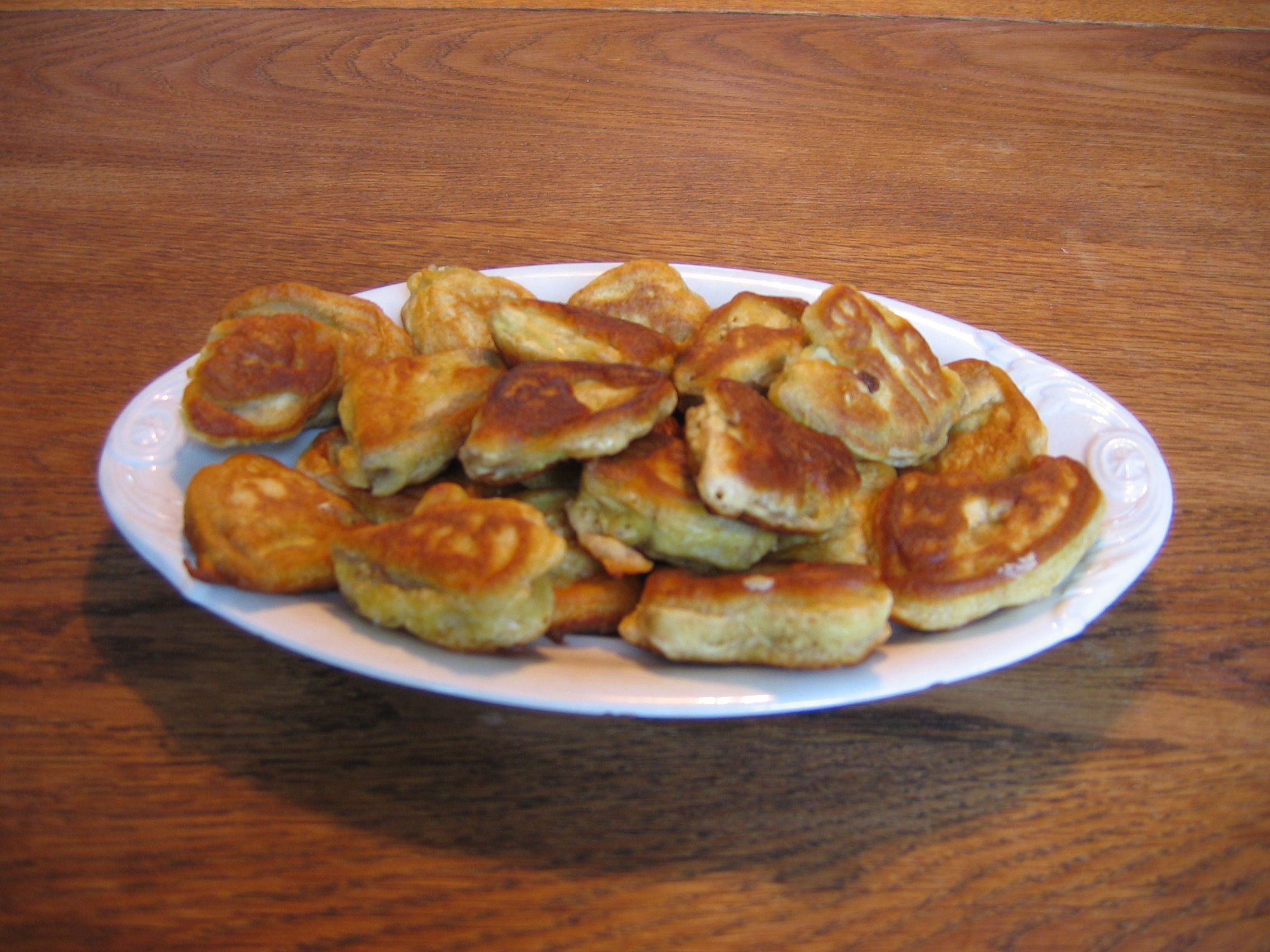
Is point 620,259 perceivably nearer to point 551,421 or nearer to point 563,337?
point 563,337

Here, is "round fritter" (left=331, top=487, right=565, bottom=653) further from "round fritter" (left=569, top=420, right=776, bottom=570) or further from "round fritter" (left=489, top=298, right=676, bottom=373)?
"round fritter" (left=489, top=298, right=676, bottom=373)

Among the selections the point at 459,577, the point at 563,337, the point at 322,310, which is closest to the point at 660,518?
the point at 459,577

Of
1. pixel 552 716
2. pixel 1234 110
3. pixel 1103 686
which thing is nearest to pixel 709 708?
pixel 552 716

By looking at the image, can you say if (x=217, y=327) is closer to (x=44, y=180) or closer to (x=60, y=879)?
(x=60, y=879)

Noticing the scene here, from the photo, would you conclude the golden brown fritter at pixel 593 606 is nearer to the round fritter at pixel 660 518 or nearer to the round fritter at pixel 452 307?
the round fritter at pixel 660 518

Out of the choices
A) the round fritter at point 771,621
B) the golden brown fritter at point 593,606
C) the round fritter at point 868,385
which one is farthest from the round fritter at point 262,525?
the round fritter at point 868,385

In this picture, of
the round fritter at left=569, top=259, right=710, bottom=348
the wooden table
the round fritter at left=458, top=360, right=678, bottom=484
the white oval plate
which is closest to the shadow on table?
the wooden table
